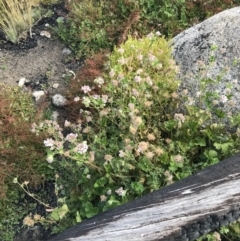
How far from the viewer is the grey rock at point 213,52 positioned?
4395 millimetres

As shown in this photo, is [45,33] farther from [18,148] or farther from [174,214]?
[174,214]

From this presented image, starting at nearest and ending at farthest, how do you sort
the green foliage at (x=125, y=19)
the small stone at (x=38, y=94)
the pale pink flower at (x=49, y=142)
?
the pale pink flower at (x=49, y=142)
the small stone at (x=38, y=94)
the green foliage at (x=125, y=19)

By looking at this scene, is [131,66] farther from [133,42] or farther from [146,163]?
[146,163]

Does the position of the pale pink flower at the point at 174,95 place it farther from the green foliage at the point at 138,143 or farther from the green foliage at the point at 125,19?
the green foliage at the point at 125,19

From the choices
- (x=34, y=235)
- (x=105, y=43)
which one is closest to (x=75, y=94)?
(x=105, y=43)

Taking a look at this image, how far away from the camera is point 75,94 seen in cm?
543

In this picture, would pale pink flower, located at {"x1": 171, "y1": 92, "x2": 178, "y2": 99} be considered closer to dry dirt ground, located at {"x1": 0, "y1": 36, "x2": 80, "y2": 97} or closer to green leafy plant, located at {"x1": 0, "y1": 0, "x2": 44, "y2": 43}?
dry dirt ground, located at {"x1": 0, "y1": 36, "x2": 80, "y2": 97}

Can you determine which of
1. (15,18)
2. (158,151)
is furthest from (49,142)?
(15,18)

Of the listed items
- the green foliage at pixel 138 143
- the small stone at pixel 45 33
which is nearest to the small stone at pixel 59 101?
the green foliage at pixel 138 143

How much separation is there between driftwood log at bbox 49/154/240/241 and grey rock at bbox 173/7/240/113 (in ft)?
6.57

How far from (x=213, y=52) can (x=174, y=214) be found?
2.70m

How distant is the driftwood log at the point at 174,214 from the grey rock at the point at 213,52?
200cm

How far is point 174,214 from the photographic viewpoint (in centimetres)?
227

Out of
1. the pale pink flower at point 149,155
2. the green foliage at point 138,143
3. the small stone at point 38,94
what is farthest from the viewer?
the small stone at point 38,94
